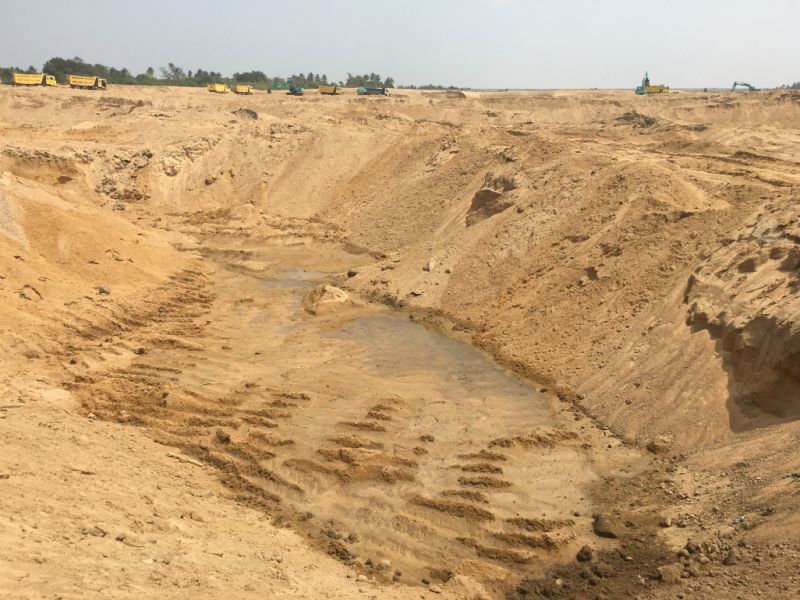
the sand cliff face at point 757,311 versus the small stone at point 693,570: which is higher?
the sand cliff face at point 757,311

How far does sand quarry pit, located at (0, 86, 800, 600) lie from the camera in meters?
7.21

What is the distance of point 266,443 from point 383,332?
231 inches

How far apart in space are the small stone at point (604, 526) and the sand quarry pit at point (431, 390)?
0.10 feet

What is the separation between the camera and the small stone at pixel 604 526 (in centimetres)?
812

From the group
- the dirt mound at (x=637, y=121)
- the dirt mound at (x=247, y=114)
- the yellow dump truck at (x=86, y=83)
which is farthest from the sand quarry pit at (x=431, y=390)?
the yellow dump truck at (x=86, y=83)

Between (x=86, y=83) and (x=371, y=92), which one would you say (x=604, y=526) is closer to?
(x=86, y=83)

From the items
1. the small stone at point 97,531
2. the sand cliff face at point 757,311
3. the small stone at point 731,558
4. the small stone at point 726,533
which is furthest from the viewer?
the sand cliff face at point 757,311

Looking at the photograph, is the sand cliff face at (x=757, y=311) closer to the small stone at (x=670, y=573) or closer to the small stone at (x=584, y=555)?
the small stone at (x=670, y=573)

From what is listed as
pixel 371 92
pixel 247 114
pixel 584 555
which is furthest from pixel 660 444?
Result: pixel 371 92

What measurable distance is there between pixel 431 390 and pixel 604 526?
4.88 meters

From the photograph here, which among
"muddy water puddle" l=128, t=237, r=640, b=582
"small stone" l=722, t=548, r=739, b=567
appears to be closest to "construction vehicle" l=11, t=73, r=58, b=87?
"muddy water puddle" l=128, t=237, r=640, b=582

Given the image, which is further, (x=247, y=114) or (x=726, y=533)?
(x=247, y=114)

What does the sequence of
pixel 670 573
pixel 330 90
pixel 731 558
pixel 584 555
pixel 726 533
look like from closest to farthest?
pixel 731 558
pixel 670 573
pixel 726 533
pixel 584 555
pixel 330 90

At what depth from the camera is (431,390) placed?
12445mm
